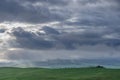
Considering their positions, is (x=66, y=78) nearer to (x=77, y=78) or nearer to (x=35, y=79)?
(x=77, y=78)

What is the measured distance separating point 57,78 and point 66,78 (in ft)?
21.4

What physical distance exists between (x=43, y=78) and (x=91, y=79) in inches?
1489

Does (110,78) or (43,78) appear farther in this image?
(43,78)

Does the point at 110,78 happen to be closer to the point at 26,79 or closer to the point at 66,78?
the point at 66,78

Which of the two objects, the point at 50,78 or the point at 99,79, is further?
the point at 50,78

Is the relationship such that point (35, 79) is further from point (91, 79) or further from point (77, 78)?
point (91, 79)

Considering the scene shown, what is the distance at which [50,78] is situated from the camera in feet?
649

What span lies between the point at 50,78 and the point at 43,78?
15.6 feet

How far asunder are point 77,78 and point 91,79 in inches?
568

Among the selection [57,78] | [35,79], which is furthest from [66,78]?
[35,79]

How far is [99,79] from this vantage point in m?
173

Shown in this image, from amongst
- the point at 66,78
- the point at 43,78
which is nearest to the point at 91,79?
the point at 66,78

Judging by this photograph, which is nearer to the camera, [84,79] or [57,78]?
[84,79]

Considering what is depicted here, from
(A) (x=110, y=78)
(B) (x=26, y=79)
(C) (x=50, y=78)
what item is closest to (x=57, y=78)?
(C) (x=50, y=78)
